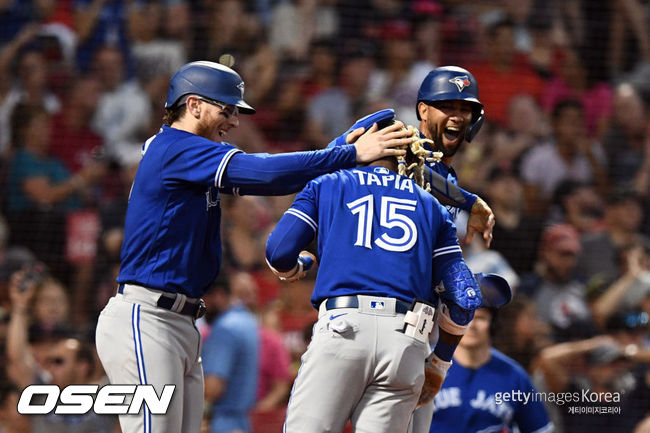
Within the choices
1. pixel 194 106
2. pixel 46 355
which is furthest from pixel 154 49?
pixel 194 106

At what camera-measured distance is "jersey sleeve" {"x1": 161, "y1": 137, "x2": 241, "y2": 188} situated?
4098 millimetres

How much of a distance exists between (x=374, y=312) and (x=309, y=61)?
6.24 m

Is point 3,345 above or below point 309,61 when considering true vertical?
below

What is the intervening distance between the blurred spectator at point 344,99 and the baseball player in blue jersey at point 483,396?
4.00 metres

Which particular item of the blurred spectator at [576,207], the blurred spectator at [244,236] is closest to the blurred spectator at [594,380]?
the blurred spectator at [576,207]

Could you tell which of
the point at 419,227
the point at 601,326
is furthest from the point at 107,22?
the point at 419,227

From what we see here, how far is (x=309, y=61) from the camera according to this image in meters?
9.79

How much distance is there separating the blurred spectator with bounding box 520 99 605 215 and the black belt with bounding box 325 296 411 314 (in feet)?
17.2

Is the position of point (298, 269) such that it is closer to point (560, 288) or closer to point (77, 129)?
point (560, 288)

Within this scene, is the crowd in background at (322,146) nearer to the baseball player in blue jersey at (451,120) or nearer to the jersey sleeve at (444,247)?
the baseball player in blue jersey at (451,120)

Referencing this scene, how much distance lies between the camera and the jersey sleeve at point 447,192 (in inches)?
182

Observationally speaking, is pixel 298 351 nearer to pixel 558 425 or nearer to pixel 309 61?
pixel 558 425

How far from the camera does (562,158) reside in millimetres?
9234

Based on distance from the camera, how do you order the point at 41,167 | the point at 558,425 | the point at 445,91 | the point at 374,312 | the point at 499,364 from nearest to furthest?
the point at 374,312 → the point at 445,91 → the point at 499,364 → the point at 558,425 → the point at 41,167
